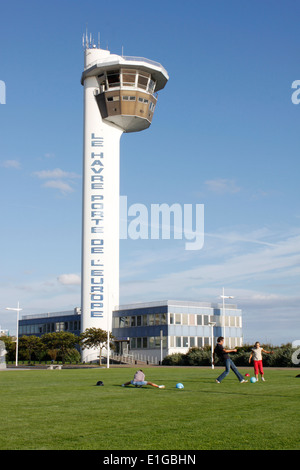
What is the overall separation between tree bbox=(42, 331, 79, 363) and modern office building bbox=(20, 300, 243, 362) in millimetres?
5086

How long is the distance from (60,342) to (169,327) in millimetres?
15059

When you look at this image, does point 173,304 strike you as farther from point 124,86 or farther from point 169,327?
point 124,86

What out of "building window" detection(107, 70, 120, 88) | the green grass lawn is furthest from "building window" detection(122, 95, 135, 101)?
the green grass lawn

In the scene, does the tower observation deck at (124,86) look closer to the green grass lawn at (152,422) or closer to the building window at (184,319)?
the building window at (184,319)

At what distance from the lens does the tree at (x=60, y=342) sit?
237 ft

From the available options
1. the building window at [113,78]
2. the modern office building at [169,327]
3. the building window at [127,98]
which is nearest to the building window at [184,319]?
the modern office building at [169,327]

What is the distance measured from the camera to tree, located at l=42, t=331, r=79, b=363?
7219 centimetres

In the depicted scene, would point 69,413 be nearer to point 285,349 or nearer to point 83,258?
point 285,349

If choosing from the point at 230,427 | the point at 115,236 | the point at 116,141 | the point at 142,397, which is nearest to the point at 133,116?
the point at 116,141

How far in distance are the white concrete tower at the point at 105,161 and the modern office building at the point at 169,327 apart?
3278 mm

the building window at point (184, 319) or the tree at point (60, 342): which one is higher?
the building window at point (184, 319)

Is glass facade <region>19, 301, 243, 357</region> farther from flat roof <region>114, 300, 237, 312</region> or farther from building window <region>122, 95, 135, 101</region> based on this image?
building window <region>122, 95, 135, 101</region>

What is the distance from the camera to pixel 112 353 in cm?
7856

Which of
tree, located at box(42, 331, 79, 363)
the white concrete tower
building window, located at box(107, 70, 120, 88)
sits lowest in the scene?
tree, located at box(42, 331, 79, 363)
